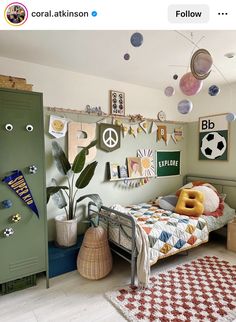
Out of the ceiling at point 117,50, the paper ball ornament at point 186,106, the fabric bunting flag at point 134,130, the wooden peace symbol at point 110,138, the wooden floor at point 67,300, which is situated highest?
the ceiling at point 117,50

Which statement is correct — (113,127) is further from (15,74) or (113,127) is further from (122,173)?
(15,74)

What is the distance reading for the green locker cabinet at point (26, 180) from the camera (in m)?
1.88

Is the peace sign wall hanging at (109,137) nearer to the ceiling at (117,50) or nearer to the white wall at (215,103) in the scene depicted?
the ceiling at (117,50)

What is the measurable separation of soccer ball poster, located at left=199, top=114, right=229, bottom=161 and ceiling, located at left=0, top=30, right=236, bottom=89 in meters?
0.73

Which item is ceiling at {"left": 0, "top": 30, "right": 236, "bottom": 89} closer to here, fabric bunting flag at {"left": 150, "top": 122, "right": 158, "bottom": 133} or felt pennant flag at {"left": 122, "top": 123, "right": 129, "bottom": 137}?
felt pennant flag at {"left": 122, "top": 123, "right": 129, "bottom": 137}

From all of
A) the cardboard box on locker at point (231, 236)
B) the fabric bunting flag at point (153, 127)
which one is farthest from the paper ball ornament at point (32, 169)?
the cardboard box on locker at point (231, 236)

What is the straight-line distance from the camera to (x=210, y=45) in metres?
2.13

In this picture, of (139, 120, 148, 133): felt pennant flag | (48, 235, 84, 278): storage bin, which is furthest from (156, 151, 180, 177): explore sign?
(48, 235, 84, 278): storage bin

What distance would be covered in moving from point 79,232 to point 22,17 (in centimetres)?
242

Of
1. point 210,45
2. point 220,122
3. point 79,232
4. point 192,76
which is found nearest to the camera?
point 192,76

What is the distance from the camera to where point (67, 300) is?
6.44 feet

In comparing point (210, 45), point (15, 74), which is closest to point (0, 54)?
point (15, 74)

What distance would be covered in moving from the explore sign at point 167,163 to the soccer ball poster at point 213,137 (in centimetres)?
42

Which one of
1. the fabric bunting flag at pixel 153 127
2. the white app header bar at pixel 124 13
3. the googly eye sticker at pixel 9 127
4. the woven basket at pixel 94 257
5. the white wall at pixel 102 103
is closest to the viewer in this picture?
the white app header bar at pixel 124 13
